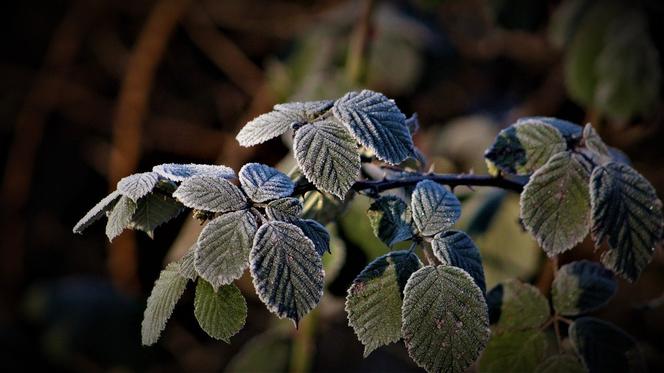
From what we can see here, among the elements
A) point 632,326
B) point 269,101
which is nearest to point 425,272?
point 632,326

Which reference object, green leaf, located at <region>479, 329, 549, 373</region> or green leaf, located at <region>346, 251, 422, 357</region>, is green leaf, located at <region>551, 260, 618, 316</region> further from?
green leaf, located at <region>346, 251, 422, 357</region>

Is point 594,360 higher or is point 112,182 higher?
point 594,360

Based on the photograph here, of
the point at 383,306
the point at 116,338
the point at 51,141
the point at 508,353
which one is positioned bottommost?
the point at 116,338

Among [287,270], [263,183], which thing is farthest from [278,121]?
[287,270]

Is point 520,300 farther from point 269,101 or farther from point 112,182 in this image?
point 112,182

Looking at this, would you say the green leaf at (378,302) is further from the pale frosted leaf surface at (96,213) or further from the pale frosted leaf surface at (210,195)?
the pale frosted leaf surface at (96,213)

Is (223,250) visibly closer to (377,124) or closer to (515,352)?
(377,124)
